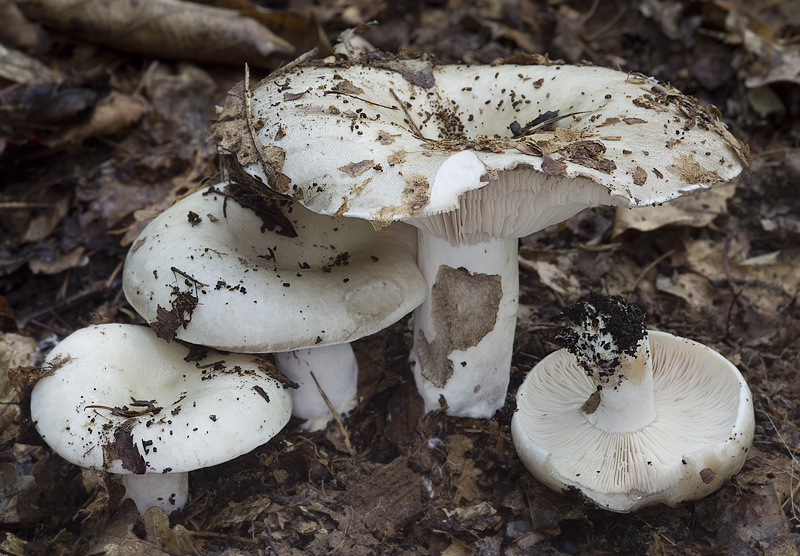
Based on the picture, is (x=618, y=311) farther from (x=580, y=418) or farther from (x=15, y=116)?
(x=15, y=116)

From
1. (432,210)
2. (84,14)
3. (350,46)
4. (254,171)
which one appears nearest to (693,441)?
(432,210)

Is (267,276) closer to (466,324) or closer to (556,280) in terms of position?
(466,324)

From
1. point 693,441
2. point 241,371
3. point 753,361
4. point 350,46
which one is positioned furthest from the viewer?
point 753,361

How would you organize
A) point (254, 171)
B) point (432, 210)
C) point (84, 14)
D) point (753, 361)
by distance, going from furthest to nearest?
1. point (84, 14)
2. point (753, 361)
3. point (254, 171)
4. point (432, 210)

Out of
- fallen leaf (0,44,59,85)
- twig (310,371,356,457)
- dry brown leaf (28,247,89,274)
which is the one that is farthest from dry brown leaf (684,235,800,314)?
fallen leaf (0,44,59,85)

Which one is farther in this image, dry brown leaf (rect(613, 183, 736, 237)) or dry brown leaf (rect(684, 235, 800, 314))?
dry brown leaf (rect(613, 183, 736, 237))

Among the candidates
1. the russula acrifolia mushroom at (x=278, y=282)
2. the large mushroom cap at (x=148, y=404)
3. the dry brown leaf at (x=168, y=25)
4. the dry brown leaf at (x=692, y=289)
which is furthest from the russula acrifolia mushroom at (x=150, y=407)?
the dry brown leaf at (x=168, y=25)

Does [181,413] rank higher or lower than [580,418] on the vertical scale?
higher

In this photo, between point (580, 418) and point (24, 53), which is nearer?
point (580, 418)

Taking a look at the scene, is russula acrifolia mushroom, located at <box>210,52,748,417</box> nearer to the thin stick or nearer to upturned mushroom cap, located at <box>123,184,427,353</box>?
the thin stick
